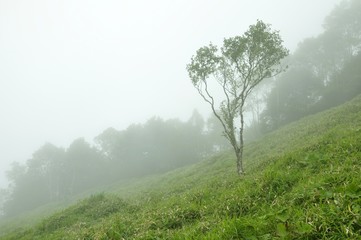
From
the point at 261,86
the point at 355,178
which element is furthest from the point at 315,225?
the point at 261,86

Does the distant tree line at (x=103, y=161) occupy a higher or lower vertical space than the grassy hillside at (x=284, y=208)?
higher

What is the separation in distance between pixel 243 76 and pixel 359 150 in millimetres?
13432

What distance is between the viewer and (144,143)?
96.9m

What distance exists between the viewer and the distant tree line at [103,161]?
306 feet

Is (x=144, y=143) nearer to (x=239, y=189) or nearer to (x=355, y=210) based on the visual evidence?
(x=239, y=189)

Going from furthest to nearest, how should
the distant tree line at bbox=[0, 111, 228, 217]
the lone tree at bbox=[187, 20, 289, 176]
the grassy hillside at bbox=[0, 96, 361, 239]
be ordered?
1. the distant tree line at bbox=[0, 111, 228, 217]
2. the lone tree at bbox=[187, 20, 289, 176]
3. the grassy hillside at bbox=[0, 96, 361, 239]

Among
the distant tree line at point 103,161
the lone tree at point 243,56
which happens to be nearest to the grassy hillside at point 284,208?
the lone tree at point 243,56

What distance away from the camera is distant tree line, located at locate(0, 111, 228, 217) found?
93.4 m

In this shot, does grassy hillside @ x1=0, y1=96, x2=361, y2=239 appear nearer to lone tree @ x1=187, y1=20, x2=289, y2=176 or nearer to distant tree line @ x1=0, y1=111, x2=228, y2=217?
lone tree @ x1=187, y1=20, x2=289, y2=176

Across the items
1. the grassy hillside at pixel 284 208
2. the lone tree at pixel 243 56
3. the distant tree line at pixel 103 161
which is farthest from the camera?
the distant tree line at pixel 103 161

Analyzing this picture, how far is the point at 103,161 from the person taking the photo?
99.5 meters

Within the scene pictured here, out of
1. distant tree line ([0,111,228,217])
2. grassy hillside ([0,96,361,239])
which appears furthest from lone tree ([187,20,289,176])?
distant tree line ([0,111,228,217])

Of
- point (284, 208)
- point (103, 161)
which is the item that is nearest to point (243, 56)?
point (284, 208)

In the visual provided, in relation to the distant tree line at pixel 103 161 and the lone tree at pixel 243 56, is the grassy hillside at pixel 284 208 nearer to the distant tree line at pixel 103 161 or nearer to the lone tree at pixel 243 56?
the lone tree at pixel 243 56
